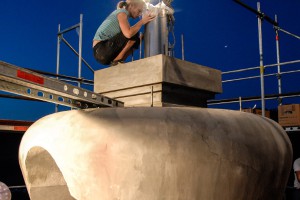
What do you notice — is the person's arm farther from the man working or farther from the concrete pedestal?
the concrete pedestal

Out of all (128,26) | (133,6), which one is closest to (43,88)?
(128,26)

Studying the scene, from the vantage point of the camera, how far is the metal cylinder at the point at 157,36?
7.87 feet

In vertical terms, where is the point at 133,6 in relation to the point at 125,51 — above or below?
above

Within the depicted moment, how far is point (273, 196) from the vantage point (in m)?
1.63

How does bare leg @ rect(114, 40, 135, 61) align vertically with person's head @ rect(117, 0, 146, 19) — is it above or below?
below

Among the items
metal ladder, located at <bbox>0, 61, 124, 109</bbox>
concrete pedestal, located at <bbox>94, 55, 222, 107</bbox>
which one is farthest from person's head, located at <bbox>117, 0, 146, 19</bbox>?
metal ladder, located at <bbox>0, 61, 124, 109</bbox>

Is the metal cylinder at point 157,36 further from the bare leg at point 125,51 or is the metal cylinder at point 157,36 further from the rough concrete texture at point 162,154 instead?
A: the rough concrete texture at point 162,154

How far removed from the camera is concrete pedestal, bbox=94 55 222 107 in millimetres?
2082

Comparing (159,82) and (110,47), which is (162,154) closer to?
(159,82)

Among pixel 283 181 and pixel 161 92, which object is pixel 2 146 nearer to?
pixel 161 92

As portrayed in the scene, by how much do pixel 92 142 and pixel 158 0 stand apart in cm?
148

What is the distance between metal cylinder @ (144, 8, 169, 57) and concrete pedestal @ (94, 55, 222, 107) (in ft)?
0.86

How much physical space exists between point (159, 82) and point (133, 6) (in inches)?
30.9

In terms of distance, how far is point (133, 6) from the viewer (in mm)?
2557
